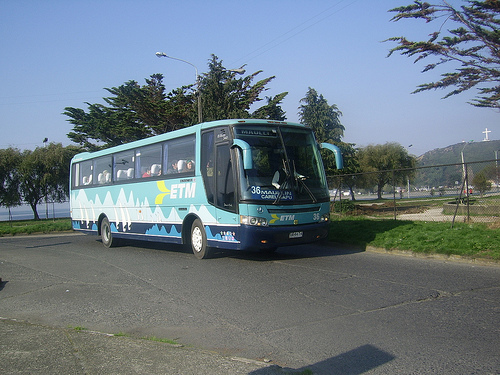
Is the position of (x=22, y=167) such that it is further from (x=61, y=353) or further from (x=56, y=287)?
(x=61, y=353)

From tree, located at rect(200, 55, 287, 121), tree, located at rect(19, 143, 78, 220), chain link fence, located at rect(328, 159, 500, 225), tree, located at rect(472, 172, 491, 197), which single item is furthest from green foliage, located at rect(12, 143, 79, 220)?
tree, located at rect(472, 172, 491, 197)

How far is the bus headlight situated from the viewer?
10352 millimetres

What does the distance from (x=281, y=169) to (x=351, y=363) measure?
6628 mm

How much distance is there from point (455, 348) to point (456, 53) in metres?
14.7

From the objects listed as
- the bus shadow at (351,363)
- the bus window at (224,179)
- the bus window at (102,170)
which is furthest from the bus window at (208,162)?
the bus shadow at (351,363)

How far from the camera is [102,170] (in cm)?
1745

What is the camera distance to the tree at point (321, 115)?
59969mm

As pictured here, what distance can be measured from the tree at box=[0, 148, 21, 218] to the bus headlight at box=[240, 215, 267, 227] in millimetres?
51973

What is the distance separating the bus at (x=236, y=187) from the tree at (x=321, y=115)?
4713 centimetres

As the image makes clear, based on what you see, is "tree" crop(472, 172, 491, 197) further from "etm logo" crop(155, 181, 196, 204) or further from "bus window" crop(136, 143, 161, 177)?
"bus window" crop(136, 143, 161, 177)

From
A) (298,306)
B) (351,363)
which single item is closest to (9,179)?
(298,306)

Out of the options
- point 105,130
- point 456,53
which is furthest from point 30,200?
point 456,53

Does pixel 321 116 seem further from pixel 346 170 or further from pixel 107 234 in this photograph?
pixel 107 234

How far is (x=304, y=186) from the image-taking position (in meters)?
11.0
